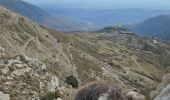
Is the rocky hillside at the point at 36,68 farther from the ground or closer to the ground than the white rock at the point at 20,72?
closer to the ground

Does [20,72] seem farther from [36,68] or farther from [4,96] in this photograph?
[4,96]

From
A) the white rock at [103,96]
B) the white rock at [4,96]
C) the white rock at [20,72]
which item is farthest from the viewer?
the white rock at [20,72]

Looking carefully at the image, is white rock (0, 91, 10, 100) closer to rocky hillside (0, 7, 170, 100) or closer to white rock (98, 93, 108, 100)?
rocky hillside (0, 7, 170, 100)

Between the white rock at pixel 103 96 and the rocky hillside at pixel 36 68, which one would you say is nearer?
the white rock at pixel 103 96

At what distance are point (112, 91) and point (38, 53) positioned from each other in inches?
5317

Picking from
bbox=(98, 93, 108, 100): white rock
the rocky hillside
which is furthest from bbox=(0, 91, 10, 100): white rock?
bbox=(98, 93, 108, 100): white rock

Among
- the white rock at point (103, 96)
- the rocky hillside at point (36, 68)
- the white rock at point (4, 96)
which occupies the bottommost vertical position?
the rocky hillside at point (36, 68)

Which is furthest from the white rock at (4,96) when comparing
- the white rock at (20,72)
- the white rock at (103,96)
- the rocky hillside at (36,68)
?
the white rock at (103,96)

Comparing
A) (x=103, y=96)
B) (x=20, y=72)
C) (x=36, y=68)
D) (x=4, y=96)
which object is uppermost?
(x=103, y=96)

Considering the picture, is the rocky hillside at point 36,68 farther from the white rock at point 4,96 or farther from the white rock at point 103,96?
the white rock at point 103,96

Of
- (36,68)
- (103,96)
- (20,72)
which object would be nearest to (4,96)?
(20,72)

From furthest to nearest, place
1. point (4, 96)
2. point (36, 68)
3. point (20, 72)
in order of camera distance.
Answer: point (36, 68) → point (20, 72) → point (4, 96)

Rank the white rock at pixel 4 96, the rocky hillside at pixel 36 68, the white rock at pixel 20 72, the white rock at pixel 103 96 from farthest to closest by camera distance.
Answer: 1. the white rock at pixel 20 72
2. the rocky hillside at pixel 36 68
3. the white rock at pixel 4 96
4. the white rock at pixel 103 96

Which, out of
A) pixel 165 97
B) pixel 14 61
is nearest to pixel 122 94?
pixel 165 97
